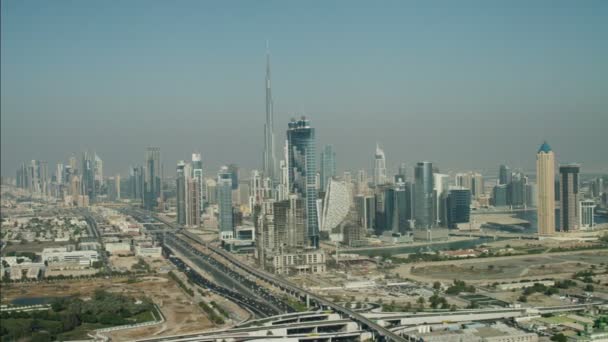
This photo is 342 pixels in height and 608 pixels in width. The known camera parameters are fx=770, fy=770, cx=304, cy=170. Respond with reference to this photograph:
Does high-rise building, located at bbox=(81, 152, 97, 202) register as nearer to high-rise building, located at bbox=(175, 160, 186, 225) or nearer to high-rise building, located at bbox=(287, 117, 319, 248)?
high-rise building, located at bbox=(175, 160, 186, 225)

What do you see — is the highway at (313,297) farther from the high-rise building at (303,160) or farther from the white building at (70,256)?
the white building at (70,256)

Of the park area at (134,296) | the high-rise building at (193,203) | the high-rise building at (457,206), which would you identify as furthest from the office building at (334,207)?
the high-rise building at (193,203)

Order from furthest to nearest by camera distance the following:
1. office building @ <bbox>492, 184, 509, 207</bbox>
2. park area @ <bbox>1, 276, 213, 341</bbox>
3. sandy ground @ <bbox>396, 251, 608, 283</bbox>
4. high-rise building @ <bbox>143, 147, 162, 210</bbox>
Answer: high-rise building @ <bbox>143, 147, 162, 210</bbox>, office building @ <bbox>492, 184, 509, 207</bbox>, sandy ground @ <bbox>396, 251, 608, 283</bbox>, park area @ <bbox>1, 276, 213, 341</bbox>

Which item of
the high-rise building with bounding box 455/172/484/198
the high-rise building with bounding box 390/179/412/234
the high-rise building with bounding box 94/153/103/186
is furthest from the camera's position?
the high-rise building with bounding box 94/153/103/186

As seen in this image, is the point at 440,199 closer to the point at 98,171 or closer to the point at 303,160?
the point at 303,160

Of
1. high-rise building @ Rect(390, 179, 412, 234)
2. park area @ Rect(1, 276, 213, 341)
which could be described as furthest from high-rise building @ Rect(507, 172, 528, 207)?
park area @ Rect(1, 276, 213, 341)

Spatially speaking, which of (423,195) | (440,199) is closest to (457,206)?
(440,199)

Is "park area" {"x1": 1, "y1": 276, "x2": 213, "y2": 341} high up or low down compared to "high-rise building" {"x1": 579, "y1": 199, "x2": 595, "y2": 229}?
down
